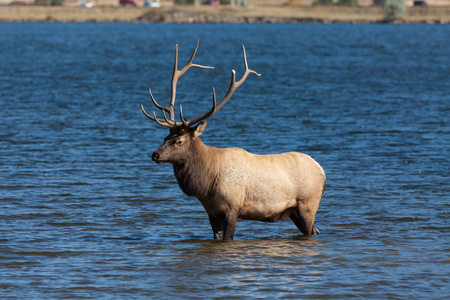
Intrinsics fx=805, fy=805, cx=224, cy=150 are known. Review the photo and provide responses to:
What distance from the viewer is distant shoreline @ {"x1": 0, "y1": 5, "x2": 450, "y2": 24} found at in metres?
157

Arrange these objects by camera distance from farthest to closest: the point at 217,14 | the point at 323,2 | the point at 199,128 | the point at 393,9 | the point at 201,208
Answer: the point at 323,2 < the point at 217,14 < the point at 393,9 < the point at 201,208 < the point at 199,128

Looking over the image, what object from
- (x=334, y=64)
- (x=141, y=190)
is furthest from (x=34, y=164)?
(x=334, y=64)

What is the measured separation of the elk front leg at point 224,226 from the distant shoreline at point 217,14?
146149 millimetres

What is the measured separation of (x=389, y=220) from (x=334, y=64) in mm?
46527

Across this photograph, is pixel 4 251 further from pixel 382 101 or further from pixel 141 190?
pixel 382 101

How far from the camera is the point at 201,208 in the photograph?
1623 cm

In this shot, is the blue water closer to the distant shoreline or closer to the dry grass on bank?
the dry grass on bank

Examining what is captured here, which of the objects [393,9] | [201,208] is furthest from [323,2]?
[201,208]

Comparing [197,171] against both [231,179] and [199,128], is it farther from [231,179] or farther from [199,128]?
[199,128]

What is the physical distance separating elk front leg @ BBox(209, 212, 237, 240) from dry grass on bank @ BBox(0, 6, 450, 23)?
146137 mm

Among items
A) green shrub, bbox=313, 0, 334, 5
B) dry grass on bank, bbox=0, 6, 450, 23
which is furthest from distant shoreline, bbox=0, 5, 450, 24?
green shrub, bbox=313, 0, 334, 5

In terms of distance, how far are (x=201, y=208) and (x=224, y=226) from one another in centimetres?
359

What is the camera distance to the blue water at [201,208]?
11141 mm

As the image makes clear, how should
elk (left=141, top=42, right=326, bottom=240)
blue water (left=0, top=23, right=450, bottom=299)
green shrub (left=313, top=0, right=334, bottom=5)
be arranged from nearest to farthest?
blue water (left=0, top=23, right=450, bottom=299), elk (left=141, top=42, right=326, bottom=240), green shrub (left=313, top=0, right=334, bottom=5)
